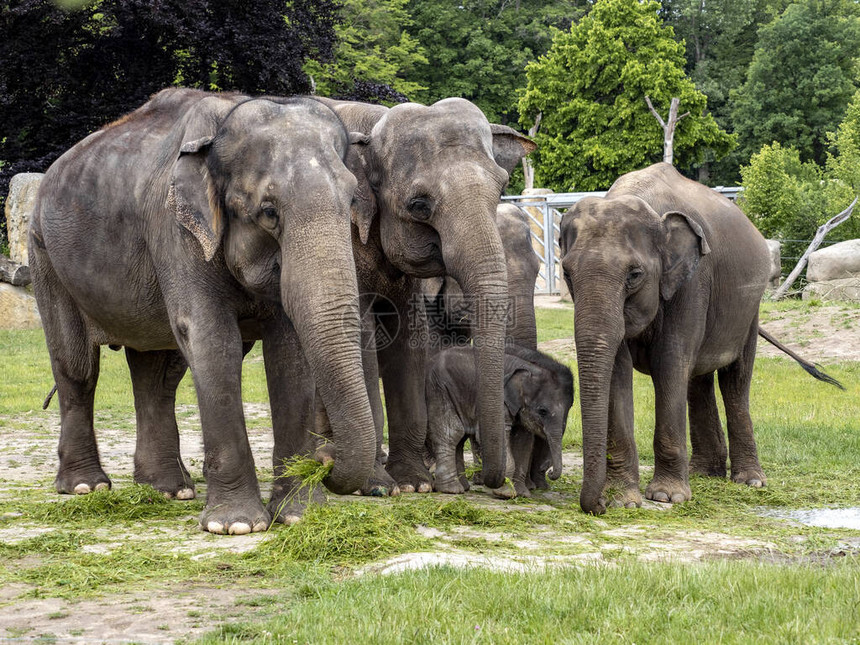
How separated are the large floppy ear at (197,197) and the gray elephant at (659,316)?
2519 millimetres

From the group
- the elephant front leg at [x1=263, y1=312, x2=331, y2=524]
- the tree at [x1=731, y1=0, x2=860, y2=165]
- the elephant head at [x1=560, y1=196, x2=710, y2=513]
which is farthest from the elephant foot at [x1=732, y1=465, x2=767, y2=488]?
the tree at [x1=731, y1=0, x2=860, y2=165]

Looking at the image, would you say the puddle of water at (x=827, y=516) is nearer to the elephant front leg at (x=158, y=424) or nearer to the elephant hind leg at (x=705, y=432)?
the elephant hind leg at (x=705, y=432)

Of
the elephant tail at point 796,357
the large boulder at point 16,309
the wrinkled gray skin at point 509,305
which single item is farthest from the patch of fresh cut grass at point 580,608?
the large boulder at point 16,309

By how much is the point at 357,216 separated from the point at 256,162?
1689mm

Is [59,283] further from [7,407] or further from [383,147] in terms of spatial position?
[7,407]

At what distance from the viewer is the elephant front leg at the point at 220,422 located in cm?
680

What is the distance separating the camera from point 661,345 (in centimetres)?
850

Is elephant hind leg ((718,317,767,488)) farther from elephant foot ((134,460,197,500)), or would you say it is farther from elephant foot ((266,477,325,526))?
elephant foot ((134,460,197,500))

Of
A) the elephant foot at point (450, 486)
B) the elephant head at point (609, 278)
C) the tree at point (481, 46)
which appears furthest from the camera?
the tree at point (481, 46)

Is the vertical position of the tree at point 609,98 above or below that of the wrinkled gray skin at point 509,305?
A: above

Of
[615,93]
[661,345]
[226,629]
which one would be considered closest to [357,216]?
[661,345]

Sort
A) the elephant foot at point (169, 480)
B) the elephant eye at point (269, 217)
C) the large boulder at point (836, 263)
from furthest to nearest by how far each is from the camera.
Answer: the large boulder at point (836, 263) < the elephant foot at point (169, 480) < the elephant eye at point (269, 217)

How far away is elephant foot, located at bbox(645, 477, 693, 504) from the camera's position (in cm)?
838

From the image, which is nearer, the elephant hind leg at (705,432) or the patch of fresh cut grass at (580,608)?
the patch of fresh cut grass at (580,608)
